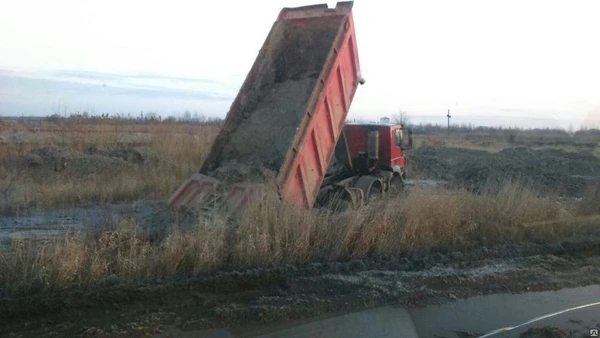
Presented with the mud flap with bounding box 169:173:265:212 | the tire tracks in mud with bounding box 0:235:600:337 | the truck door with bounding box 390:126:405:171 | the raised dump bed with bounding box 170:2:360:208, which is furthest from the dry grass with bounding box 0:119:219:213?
→ the tire tracks in mud with bounding box 0:235:600:337

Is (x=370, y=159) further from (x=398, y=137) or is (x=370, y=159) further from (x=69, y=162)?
(x=69, y=162)

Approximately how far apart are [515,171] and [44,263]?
56.5ft

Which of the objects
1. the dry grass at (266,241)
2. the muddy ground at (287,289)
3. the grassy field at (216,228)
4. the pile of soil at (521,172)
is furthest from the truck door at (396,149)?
the muddy ground at (287,289)

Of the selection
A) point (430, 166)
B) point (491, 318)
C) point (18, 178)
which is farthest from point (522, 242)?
point (430, 166)

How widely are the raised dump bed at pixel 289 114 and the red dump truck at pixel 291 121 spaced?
0.7 inches

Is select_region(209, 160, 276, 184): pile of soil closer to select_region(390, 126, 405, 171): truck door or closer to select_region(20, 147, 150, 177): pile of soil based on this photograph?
select_region(390, 126, 405, 171): truck door

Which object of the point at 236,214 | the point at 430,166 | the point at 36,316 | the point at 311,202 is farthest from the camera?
the point at 430,166

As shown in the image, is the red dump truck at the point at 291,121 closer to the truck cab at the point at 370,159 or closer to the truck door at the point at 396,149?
the truck cab at the point at 370,159

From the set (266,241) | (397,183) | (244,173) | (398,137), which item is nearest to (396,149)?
(398,137)

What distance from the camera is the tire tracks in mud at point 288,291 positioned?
6512 millimetres

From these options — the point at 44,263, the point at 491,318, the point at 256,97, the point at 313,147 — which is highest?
the point at 256,97

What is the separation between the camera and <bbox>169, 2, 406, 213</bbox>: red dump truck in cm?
1014

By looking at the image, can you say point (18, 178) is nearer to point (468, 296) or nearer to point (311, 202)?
point (311, 202)

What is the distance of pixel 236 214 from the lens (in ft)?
30.4
